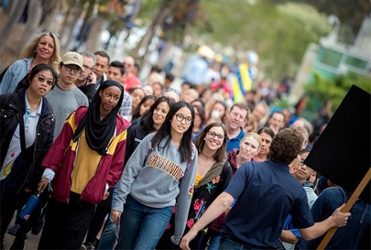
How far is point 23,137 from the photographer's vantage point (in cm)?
791

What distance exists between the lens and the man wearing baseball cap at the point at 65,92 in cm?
913

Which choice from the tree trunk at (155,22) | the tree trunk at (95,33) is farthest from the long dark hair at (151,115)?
the tree trunk at (155,22)

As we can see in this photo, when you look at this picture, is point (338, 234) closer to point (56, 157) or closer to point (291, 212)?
point (291, 212)

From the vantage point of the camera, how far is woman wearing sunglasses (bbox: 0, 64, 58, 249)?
7.84 metres

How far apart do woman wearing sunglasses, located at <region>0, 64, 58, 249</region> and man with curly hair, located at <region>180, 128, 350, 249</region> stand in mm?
2039

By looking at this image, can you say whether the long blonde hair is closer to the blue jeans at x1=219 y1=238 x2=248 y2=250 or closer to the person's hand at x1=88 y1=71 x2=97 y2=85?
the person's hand at x1=88 y1=71 x2=97 y2=85

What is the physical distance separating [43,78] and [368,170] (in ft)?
10.6

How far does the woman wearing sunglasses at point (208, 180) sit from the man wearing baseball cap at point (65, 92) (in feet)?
4.99

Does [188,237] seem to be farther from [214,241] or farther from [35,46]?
[35,46]

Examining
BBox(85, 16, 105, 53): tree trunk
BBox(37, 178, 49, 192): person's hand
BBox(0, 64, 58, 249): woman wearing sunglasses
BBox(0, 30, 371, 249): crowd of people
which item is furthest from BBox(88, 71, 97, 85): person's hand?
BBox(85, 16, 105, 53): tree trunk

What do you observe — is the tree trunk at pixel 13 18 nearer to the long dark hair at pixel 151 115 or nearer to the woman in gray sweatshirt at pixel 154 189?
the long dark hair at pixel 151 115

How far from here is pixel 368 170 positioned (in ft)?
22.1

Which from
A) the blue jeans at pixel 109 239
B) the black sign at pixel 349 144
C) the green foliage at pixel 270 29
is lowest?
the blue jeans at pixel 109 239

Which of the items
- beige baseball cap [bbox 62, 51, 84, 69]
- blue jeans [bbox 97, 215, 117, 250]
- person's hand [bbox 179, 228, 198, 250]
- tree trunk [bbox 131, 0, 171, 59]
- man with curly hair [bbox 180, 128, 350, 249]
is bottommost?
blue jeans [bbox 97, 215, 117, 250]
